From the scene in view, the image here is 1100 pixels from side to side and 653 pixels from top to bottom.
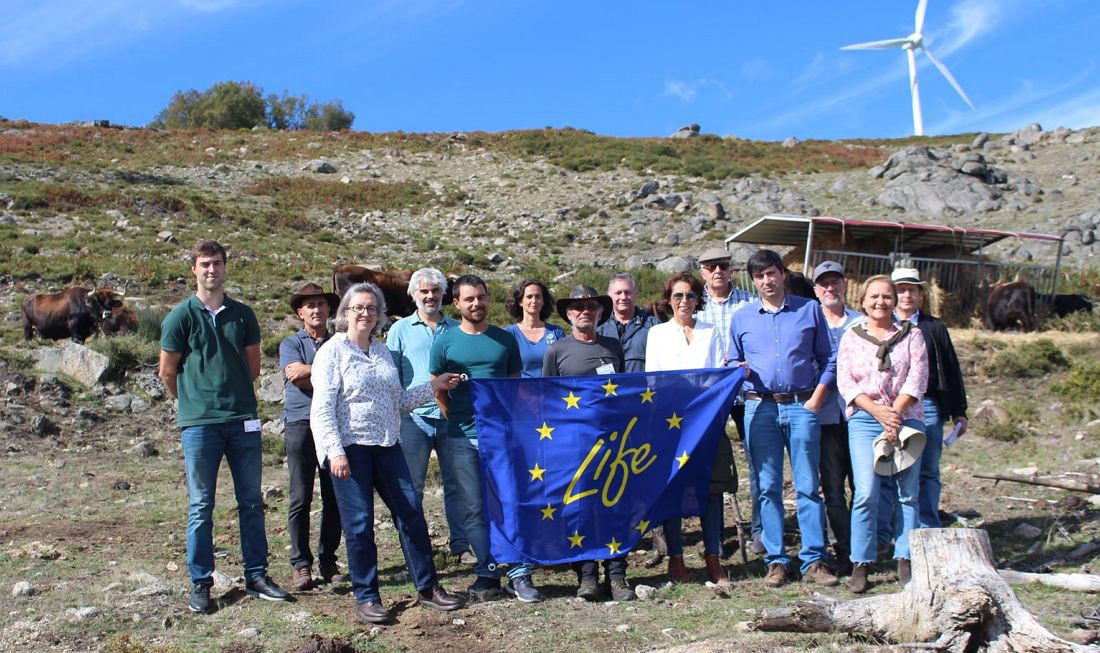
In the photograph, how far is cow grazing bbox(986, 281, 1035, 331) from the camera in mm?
19688

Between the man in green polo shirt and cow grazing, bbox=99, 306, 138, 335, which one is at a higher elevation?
cow grazing, bbox=99, 306, 138, 335

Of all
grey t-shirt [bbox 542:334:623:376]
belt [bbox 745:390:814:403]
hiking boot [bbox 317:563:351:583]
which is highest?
grey t-shirt [bbox 542:334:623:376]

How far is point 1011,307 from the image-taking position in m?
19.8

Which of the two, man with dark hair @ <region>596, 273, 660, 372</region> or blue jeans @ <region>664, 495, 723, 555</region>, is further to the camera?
man with dark hair @ <region>596, 273, 660, 372</region>

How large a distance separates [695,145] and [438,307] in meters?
47.0

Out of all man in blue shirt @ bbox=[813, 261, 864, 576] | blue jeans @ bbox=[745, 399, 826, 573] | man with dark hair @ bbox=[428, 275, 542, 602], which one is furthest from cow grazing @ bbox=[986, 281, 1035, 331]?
man with dark hair @ bbox=[428, 275, 542, 602]

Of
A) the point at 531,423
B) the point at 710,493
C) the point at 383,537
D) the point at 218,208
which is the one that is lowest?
the point at 383,537

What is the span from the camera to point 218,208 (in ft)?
103

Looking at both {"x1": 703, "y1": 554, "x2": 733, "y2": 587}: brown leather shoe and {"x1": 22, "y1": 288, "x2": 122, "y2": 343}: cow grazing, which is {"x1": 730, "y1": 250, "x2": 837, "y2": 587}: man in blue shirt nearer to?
{"x1": 703, "y1": 554, "x2": 733, "y2": 587}: brown leather shoe

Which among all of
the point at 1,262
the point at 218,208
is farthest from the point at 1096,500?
the point at 218,208

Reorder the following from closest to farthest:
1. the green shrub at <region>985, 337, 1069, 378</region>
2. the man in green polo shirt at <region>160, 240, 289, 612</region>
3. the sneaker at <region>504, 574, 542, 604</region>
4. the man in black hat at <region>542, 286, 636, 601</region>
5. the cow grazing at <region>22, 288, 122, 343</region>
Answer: the man in green polo shirt at <region>160, 240, 289, 612</region> < the sneaker at <region>504, 574, 542, 604</region> < the man in black hat at <region>542, 286, 636, 601</region> < the green shrub at <region>985, 337, 1069, 378</region> < the cow grazing at <region>22, 288, 122, 343</region>

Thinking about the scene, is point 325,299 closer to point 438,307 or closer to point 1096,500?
point 438,307

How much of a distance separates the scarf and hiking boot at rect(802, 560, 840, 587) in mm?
1324

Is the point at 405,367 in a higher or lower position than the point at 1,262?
lower
